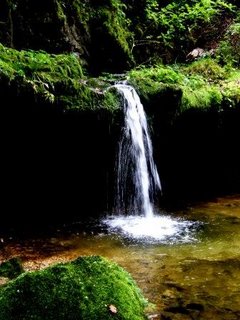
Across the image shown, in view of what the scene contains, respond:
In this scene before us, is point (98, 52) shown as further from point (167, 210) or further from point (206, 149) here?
point (167, 210)

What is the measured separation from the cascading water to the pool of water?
0.21m

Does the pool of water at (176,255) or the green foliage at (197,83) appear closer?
the pool of water at (176,255)

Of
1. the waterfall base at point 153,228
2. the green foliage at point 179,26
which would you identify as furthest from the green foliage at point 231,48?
the waterfall base at point 153,228

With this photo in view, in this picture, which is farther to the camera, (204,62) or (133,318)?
(204,62)

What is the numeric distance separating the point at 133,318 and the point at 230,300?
52.9 inches

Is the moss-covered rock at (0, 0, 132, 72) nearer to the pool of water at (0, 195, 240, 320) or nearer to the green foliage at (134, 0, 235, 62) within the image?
the green foliage at (134, 0, 235, 62)

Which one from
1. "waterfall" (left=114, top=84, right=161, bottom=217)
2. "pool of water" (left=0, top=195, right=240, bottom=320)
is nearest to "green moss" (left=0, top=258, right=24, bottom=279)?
"pool of water" (left=0, top=195, right=240, bottom=320)

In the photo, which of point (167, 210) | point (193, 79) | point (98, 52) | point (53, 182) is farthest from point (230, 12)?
point (53, 182)

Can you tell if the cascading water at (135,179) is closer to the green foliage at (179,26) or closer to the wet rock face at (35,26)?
the wet rock face at (35,26)

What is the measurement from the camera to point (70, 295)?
277 cm

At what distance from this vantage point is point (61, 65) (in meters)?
7.31

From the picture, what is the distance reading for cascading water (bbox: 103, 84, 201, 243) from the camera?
7.07 m

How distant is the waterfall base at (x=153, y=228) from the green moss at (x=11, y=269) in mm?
2464

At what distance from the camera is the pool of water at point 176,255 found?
149 inches
